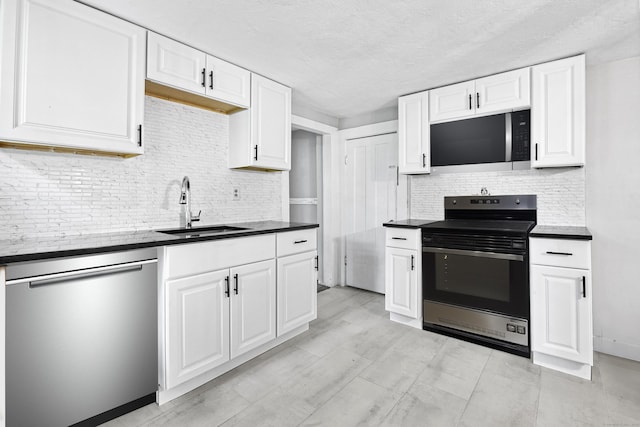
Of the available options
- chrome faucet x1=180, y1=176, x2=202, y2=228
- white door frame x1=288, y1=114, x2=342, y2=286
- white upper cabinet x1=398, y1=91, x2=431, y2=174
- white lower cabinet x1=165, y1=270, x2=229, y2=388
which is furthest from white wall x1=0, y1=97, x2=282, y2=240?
white upper cabinet x1=398, y1=91, x2=431, y2=174

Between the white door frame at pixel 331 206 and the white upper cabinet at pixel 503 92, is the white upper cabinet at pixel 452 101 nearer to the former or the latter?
the white upper cabinet at pixel 503 92

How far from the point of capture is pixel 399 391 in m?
1.91

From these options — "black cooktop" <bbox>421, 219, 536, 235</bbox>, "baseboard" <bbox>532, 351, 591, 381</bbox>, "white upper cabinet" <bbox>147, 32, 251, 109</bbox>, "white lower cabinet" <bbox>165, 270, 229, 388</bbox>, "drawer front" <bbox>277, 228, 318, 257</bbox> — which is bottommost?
"baseboard" <bbox>532, 351, 591, 381</bbox>

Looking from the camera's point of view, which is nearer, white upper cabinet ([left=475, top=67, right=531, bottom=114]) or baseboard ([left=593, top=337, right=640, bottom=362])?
baseboard ([left=593, top=337, right=640, bottom=362])

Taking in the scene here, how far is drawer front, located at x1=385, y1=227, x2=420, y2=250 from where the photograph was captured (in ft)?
9.27

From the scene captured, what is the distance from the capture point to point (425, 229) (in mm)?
2787

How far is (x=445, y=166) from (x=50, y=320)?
315 cm

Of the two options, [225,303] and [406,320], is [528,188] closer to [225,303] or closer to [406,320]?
[406,320]

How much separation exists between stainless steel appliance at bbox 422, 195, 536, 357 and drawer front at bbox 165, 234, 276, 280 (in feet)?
4.88

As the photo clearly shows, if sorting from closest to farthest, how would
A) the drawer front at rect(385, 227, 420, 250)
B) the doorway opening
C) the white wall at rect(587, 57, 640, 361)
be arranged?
1. the white wall at rect(587, 57, 640, 361)
2. the drawer front at rect(385, 227, 420, 250)
3. the doorway opening

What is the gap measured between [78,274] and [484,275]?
2743mm

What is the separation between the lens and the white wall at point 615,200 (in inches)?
93.2

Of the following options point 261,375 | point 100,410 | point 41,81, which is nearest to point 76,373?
point 100,410

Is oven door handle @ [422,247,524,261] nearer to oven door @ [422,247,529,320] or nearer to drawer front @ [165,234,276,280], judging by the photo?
oven door @ [422,247,529,320]
